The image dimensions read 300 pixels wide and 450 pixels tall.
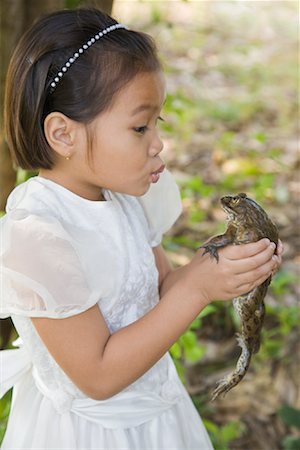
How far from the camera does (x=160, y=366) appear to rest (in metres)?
1.86

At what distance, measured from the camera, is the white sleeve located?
1.94 m

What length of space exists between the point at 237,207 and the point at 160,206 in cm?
56

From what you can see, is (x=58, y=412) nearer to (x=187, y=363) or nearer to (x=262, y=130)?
(x=187, y=363)

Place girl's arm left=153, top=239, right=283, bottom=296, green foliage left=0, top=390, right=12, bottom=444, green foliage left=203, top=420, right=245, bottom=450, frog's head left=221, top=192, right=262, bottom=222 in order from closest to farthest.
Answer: frog's head left=221, top=192, right=262, bottom=222, girl's arm left=153, top=239, right=283, bottom=296, green foliage left=0, top=390, right=12, bottom=444, green foliage left=203, top=420, right=245, bottom=450

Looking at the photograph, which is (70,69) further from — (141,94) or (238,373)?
(238,373)

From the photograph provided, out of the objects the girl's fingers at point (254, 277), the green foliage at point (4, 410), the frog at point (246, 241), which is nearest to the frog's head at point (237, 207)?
the frog at point (246, 241)

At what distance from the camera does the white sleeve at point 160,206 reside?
6.36ft

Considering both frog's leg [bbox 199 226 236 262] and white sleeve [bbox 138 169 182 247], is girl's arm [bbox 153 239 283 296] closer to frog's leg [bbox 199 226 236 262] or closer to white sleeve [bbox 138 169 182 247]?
white sleeve [bbox 138 169 182 247]

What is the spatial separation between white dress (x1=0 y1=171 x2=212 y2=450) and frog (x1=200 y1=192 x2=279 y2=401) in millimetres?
228

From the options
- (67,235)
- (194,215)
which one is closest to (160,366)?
(67,235)

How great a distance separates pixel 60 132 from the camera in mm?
1601

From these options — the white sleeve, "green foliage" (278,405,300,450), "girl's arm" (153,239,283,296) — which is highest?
the white sleeve

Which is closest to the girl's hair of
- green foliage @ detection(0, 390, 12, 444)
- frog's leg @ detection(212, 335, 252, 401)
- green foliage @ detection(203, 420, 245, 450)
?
frog's leg @ detection(212, 335, 252, 401)

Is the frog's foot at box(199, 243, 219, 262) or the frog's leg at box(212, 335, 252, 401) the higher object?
the frog's foot at box(199, 243, 219, 262)
